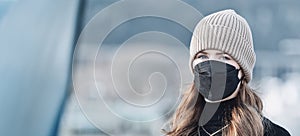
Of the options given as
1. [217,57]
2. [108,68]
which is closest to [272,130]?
[217,57]

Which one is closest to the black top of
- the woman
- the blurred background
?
the woman

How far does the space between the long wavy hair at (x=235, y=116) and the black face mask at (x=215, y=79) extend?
0.09 feet

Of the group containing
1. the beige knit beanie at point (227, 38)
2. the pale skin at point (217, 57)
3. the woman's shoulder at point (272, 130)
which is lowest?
the woman's shoulder at point (272, 130)

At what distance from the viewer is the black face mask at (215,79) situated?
1.07 metres

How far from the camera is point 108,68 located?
4.74ft

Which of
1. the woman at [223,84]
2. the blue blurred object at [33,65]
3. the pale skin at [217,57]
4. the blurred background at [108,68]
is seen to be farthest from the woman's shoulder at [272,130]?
the blue blurred object at [33,65]

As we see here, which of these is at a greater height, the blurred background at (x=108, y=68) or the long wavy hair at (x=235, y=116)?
the blurred background at (x=108, y=68)

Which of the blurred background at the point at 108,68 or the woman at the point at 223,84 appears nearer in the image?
the woman at the point at 223,84

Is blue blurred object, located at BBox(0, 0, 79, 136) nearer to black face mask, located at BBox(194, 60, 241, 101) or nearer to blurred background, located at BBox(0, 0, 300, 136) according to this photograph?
blurred background, located at BBox(0, 0, 300, 136)

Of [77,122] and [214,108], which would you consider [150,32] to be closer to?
[77,122]

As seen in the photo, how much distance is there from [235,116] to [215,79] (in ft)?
0.33

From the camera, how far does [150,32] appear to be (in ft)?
4.86

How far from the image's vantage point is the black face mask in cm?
107

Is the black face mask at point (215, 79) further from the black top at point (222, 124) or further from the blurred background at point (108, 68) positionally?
the blurred background at point (108, 68)
